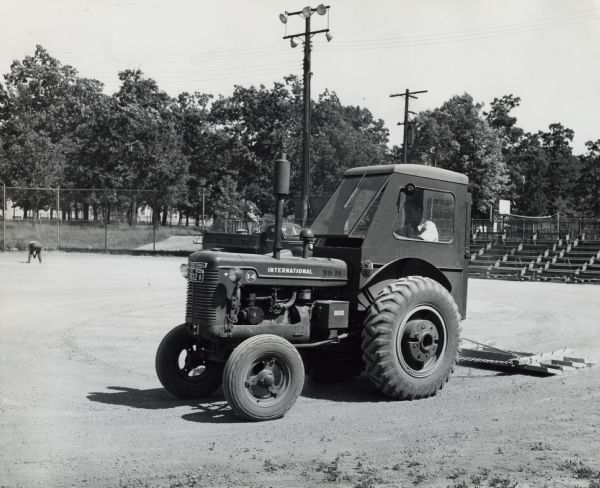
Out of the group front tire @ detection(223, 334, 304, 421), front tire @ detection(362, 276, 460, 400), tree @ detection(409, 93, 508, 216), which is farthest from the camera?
tree @ detection(409, 93, 508, 216)

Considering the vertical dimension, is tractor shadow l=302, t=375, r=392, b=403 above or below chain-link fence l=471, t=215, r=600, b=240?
below

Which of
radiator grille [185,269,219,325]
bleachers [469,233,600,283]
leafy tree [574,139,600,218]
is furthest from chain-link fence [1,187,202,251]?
leafy tree [574,139,600,218]

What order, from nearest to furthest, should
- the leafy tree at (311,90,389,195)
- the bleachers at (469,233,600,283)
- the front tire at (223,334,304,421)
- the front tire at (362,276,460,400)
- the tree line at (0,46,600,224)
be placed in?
the front tire at (223,334,304,421) → the front tire at (362,276,460,400) → the bleachers at (469,233,600,283) → the tree line at (0,46,600,224) → the leafy tree at (311,90,389,195)

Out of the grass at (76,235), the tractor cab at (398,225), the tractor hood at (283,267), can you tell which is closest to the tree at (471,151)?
the grass at (76,235)

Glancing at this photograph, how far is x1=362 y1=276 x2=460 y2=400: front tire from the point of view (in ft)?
22.6

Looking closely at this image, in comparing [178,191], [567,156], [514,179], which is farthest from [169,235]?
[567,156]

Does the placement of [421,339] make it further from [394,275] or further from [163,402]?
[163,402]

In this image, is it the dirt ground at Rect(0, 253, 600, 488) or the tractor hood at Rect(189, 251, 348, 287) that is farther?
the tractor hood at Rect(189, 251, 348, 287)

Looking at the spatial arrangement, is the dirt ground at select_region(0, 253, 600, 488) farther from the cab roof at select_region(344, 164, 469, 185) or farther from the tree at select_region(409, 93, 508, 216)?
the tree at select_region(409, 93, 508, 216)

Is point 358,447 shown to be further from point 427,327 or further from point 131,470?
point 427,327

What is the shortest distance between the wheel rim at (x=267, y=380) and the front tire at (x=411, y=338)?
1.02 m

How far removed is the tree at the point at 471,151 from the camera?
5169 centimetres

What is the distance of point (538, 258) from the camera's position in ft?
98.7

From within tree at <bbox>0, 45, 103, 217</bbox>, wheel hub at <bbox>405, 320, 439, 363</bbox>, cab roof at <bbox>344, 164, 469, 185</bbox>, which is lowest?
wheel hub at <bbox>405, 320, 439, 363</bbox>
